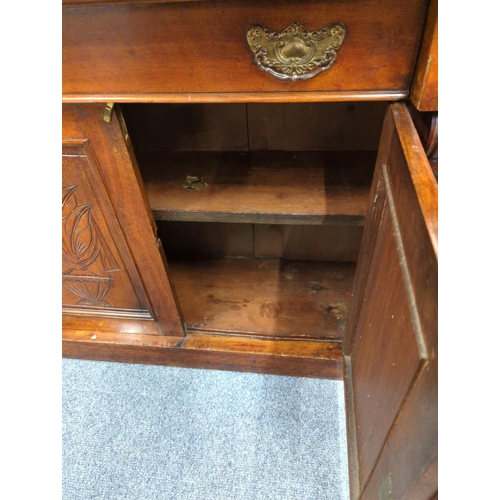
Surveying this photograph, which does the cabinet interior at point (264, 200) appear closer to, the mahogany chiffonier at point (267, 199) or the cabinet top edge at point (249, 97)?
the mahogany chiffonier at point (267, 199)

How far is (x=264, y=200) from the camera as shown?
777mm

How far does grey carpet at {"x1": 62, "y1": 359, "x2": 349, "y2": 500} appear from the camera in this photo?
2.62ft

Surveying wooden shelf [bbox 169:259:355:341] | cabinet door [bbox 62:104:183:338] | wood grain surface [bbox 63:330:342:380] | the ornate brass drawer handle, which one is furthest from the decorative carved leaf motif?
the ornate brass drawer handle

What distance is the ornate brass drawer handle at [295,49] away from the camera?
46 centimetres

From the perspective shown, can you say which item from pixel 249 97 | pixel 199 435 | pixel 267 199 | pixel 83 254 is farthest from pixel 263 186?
pixel 199 435

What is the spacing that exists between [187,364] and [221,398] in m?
0.14

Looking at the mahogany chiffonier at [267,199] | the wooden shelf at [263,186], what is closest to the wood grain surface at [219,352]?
the mahogany chiffonier at [267,199]

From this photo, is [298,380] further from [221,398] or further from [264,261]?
[264,261]

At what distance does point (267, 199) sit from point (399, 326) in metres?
0.45

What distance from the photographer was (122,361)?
1040mm

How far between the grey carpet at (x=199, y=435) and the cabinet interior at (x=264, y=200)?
17 centimetres

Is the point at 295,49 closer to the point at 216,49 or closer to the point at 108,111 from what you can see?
the point at 216,49

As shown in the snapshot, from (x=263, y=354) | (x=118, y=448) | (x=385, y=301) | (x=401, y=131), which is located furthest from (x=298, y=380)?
(x=401, y=131)

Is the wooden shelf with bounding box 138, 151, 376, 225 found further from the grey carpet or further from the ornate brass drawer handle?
the grey carpet
